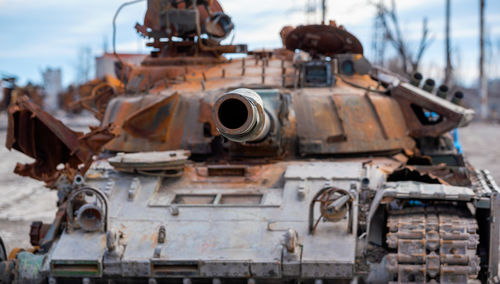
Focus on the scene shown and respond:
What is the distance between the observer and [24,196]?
19.0m

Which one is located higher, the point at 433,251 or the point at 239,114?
the point at 239,114

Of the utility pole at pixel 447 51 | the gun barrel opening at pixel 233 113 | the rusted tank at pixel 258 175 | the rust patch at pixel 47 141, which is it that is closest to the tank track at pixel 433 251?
the rusted tank at pixel 258 175

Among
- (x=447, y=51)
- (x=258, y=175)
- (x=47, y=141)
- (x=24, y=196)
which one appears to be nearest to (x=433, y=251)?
(x=258, y=175)

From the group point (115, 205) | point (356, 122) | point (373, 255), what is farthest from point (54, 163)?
point (373, 255)

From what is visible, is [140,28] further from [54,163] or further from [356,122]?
[356,122]

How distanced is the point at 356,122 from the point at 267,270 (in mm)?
3001

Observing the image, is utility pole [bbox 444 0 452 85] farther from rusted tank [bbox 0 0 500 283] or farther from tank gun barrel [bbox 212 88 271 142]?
tank gun barrel [bbox 212 88 271 142]

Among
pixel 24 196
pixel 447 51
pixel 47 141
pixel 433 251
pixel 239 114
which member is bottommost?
pixel 24 196

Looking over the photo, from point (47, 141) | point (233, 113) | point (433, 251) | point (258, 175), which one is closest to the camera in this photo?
point (233, 113)

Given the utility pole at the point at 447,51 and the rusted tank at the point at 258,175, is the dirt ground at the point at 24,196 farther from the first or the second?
the rusted tank at the point at 258,175

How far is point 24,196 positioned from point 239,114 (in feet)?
45.8

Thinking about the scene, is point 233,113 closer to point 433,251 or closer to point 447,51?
point 433,251

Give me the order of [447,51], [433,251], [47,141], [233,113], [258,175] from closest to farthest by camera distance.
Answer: [233,113]
[433,251]
[258,175]
[47,141]
[447,51]

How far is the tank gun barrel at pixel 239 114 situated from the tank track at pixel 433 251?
1771 mm
